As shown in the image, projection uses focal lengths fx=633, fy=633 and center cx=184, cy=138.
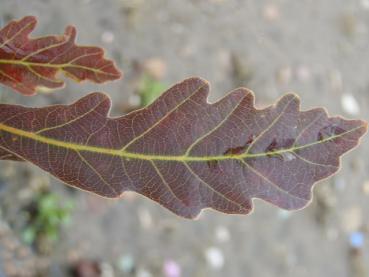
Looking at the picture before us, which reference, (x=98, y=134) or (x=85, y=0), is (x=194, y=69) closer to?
(x=85, y=0)

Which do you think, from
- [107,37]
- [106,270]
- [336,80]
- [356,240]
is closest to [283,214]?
[356,240]

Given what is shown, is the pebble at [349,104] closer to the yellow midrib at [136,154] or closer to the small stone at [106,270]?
the small stone at [106,270]

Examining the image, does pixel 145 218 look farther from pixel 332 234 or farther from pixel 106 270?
pixel 332 234

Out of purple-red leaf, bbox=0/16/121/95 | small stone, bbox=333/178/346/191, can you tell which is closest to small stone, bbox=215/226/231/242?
small stone, bbox=333/178/346/191

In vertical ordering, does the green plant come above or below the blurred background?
below

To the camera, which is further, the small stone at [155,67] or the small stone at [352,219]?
the small stone at [352,219]

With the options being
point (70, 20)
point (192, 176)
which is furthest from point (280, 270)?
point (192, 176)

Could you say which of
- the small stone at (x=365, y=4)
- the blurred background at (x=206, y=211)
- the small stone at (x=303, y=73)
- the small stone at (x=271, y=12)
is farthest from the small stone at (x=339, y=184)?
the small stone at (x=365, y=4)

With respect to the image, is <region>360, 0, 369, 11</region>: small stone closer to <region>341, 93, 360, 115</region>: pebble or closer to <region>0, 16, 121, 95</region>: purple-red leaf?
<region>341, 93, 360, 115</region>: pebble
